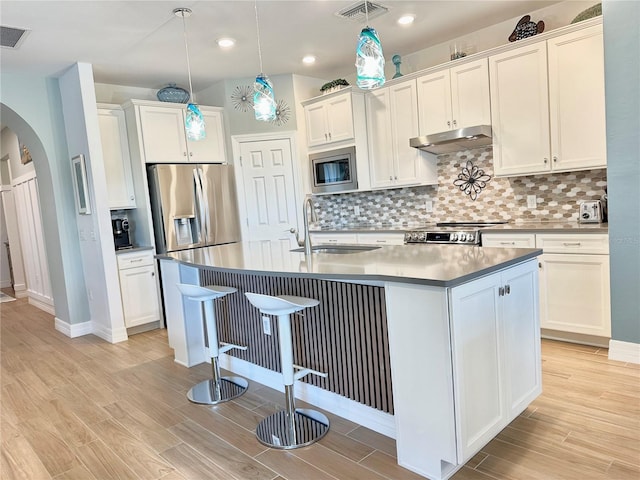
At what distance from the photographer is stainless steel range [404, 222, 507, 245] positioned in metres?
3.71

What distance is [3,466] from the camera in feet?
7.62

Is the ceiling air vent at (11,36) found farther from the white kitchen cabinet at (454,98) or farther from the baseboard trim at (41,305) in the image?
the baseboard trim at (41,305)

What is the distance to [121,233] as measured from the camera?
4.82m

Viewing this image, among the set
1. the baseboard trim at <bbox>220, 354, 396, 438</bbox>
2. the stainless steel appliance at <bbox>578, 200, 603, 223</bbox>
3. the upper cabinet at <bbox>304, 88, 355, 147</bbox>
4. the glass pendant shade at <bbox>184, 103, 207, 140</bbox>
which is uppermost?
the upper cabinet at <bbox>304, 88, 355, 147</bbox>

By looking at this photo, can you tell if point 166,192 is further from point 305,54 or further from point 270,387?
point 270,387

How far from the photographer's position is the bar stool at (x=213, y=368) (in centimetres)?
286

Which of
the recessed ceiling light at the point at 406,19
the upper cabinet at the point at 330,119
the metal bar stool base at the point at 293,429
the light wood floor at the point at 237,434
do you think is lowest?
the light wood floor at the point at 237,434

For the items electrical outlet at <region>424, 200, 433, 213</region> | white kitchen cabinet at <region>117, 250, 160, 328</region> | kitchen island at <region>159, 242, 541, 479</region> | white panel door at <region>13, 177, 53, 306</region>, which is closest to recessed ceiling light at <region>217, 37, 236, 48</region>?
kitchen island at <region>159, 242, 541, 479</region>

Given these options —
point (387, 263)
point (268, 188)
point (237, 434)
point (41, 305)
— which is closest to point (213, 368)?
point (237, 434)

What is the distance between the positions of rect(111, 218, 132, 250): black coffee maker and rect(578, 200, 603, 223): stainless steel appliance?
4.44 meters

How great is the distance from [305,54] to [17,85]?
287 cm

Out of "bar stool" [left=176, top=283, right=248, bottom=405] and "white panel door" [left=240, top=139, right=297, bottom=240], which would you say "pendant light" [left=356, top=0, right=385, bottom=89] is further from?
"white panel door" [left=240, top=139, right=297, bottom=240]

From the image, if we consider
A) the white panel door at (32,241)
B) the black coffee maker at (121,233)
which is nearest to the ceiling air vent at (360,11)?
the black coffee maker at (121,233)

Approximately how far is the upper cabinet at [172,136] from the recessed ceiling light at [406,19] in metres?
2.41
